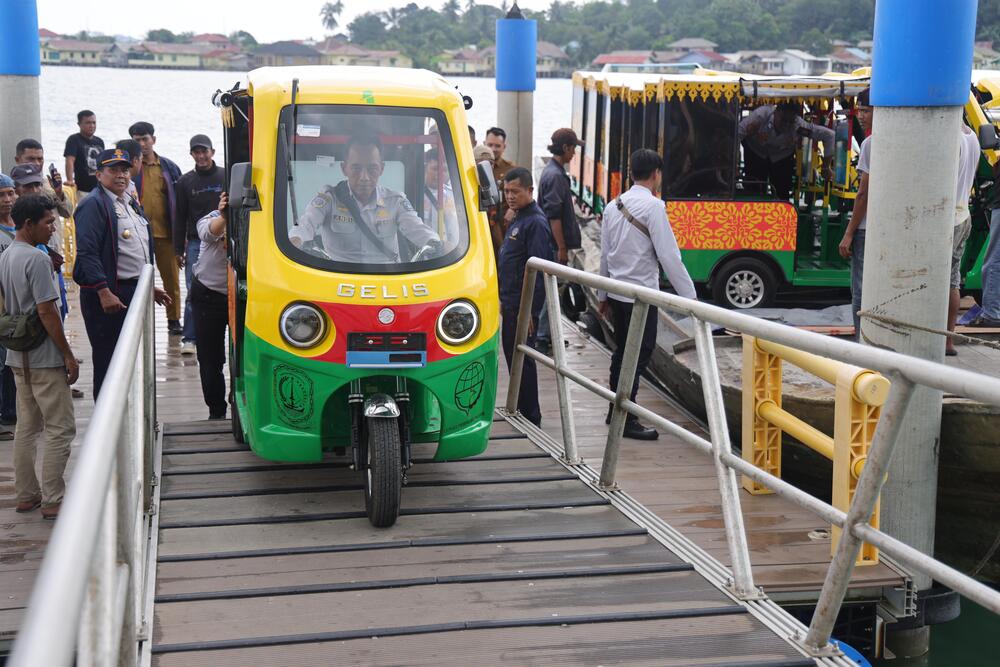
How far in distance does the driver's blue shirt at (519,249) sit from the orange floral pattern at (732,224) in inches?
177

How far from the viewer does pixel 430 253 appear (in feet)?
19.2

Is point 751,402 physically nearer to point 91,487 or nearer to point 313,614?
point 313,614

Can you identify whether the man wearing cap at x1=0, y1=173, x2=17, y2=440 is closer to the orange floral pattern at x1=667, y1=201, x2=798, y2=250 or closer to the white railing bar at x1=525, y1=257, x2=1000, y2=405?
the white railing bar at x1=525, y1=257, x2=1000, y2=405

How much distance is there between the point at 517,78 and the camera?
15.6 meters

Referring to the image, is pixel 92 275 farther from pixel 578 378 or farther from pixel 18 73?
pixel 18 73

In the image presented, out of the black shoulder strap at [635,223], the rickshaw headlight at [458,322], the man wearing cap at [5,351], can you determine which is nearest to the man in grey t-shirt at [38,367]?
the man wearing cap at [5,351]

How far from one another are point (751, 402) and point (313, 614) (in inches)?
114

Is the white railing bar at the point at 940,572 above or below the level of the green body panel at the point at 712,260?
above

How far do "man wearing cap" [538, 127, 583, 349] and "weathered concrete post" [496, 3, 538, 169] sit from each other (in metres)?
5.88

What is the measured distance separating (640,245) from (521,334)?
88cm

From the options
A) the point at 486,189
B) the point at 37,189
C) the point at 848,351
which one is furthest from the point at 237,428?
the point at 848,351

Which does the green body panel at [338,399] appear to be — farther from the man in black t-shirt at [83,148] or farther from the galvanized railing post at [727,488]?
the man in black t-shirt at [83,148]

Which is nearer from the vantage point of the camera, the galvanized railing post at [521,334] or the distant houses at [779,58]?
the galvanized railing post at [521,334]

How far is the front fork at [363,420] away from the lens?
5.67 m
